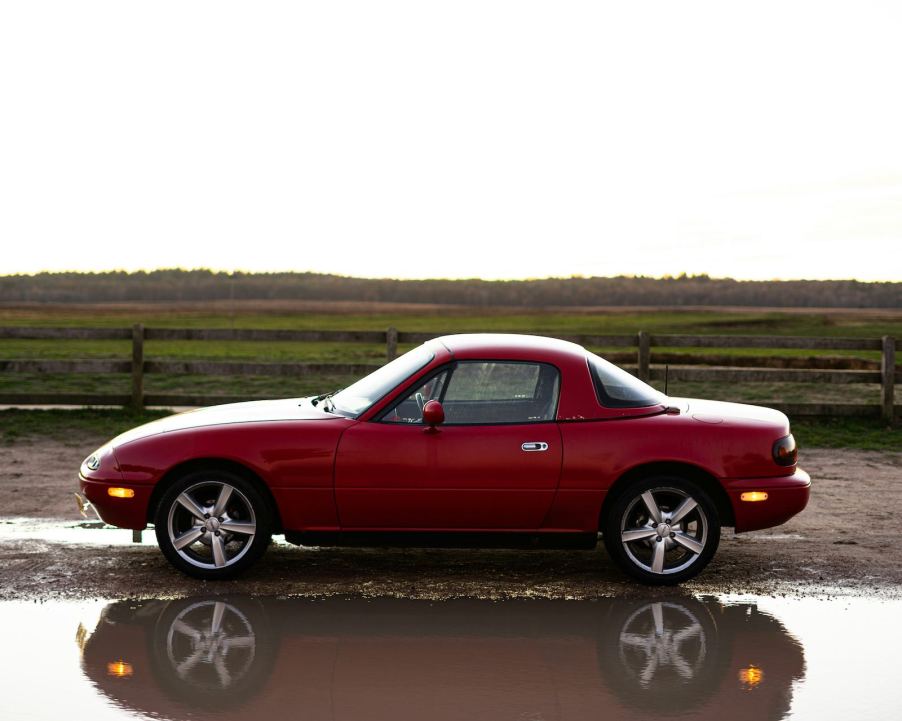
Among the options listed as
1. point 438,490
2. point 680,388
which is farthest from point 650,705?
point 680,388

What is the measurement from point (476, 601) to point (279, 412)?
1.81 m

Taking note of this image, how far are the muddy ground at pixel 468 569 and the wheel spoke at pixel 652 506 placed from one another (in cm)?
42

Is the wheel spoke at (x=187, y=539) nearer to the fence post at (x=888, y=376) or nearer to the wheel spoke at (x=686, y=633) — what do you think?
the wheel spoke at (x=686, y=633)

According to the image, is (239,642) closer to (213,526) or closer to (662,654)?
(213,526)

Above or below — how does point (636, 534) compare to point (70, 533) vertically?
above

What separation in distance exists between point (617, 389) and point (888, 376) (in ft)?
31.0

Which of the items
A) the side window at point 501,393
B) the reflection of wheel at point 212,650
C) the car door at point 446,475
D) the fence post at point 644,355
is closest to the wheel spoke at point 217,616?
the reflection of wheel at point 212,650

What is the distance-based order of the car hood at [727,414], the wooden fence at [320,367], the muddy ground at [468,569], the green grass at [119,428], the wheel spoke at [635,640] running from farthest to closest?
the wooden fence at [320,367] < the green grass at [119,428] < the car hood at [727,414] < the muddy ground at [468,569] < the wheel spoke at [635,640]

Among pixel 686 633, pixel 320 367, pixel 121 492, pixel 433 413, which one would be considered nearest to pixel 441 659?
pixel 686 633

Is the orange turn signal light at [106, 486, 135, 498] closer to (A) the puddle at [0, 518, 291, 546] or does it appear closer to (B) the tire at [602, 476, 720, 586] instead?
(A) the puddle at [0, 518, 291, 546]

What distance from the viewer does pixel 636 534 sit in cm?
656

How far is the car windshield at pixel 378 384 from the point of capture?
6.74m

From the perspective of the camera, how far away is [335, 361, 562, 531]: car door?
6473 mm

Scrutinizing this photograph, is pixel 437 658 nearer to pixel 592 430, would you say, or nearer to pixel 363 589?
pixel 363 589
